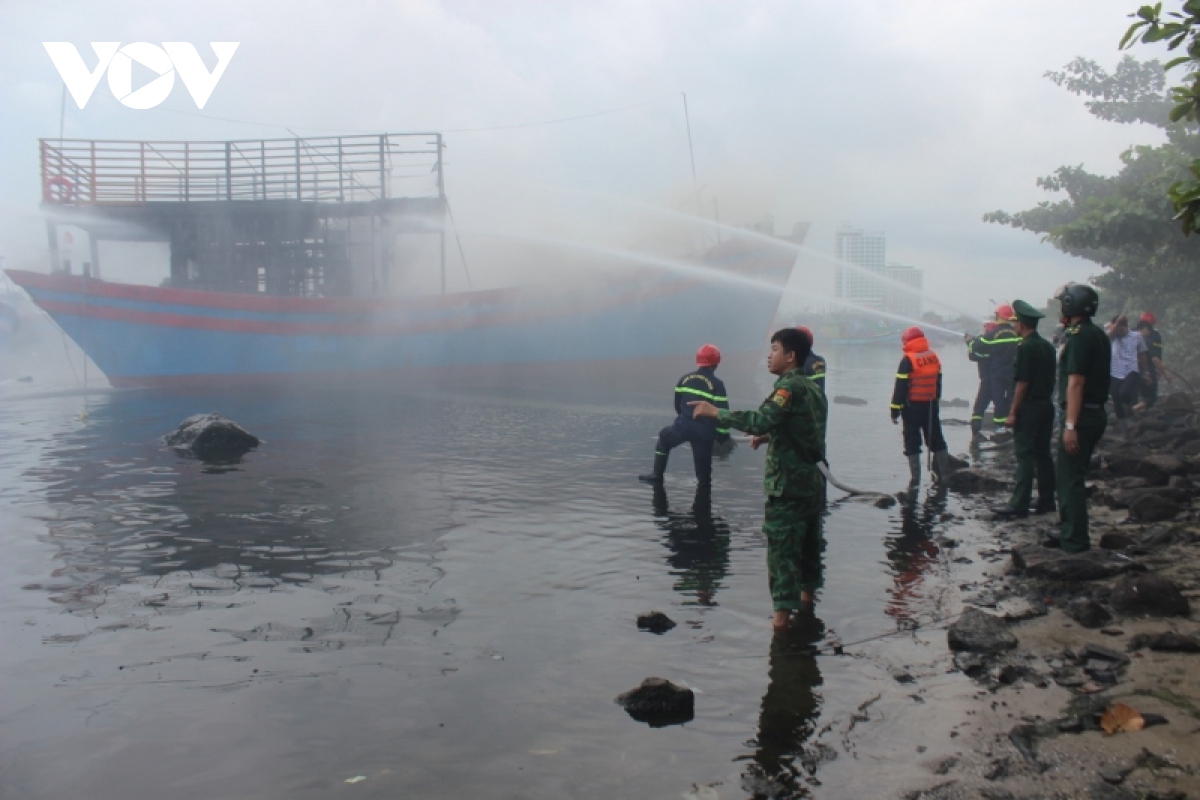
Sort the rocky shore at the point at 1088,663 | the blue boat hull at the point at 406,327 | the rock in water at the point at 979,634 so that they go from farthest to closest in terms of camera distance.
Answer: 1. the blue boat hull at the point at 406,327
2. the rock in water at the point at 979,634
3. the rocky shore at the point at 1088,663

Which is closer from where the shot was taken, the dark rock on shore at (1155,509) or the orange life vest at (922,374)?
the dark rock on shore at (1155,509)

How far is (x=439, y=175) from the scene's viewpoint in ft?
83.0

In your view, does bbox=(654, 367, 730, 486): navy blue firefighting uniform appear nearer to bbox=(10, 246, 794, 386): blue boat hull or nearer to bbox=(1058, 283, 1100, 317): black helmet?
bbox=(1058, 283, 1100, 317): black helmet

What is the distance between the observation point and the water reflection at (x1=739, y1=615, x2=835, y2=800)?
10.7ft

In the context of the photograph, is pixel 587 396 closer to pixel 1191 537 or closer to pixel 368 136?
pixel 368 136

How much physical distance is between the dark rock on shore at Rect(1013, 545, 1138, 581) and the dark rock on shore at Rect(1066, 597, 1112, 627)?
69 cm

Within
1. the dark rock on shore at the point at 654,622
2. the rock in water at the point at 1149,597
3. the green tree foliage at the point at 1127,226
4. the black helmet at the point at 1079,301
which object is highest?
the green tree foliage at the point at 1127,226

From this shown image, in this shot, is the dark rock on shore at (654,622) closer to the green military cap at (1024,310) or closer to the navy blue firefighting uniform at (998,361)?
the green military cap at (1024,310)

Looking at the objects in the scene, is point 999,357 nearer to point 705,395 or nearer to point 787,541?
point 705,395

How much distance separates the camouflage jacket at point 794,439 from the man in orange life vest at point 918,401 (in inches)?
196

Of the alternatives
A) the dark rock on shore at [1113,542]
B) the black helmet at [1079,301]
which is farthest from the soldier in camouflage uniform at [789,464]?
the dark rock on shore at [1113,542]

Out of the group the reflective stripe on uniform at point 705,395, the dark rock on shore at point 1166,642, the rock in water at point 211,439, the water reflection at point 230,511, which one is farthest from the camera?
the rock in water at point 211,439

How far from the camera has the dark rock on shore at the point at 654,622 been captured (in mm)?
4987

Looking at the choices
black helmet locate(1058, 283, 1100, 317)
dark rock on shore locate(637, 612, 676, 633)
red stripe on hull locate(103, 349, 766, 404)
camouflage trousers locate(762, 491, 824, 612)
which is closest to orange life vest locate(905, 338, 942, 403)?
black helmet locate(1058, 283, 1100, 317)
